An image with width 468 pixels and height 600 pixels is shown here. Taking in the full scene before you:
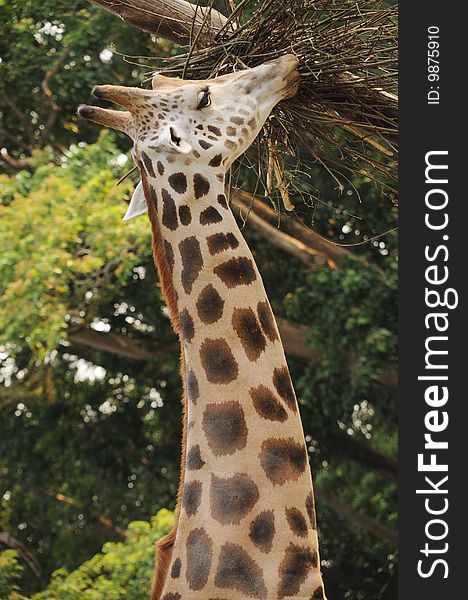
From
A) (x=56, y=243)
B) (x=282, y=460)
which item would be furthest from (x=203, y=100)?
(x=56, y=243)

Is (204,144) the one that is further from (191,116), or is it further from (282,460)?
(282,460)

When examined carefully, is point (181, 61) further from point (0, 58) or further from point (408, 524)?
point (0, 58)

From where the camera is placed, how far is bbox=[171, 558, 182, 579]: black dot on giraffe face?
211 centimetres

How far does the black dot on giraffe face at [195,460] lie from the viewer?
2.15 meters

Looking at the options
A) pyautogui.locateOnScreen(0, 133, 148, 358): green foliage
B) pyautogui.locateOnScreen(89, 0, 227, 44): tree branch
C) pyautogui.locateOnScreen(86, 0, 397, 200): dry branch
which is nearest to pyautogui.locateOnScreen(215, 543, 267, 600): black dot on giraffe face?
pyautogui.locateOnScreen(86, 0, 397, 200): dry branch

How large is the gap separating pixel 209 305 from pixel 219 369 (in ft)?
0.46

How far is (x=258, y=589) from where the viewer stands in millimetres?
2059

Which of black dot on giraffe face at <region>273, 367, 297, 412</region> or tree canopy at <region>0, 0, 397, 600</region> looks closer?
black dot on giraffe face at <region>273, 367, 297, 412</region>

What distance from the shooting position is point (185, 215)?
228 centimetres

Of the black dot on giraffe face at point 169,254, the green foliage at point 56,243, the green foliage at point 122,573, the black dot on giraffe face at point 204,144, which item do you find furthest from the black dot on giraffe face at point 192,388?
the green foliage at point 122,573

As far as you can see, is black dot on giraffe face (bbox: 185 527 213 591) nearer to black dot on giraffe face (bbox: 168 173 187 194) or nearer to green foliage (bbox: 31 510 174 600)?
black dot on giraffe face (bbox: 168 173 187 194)

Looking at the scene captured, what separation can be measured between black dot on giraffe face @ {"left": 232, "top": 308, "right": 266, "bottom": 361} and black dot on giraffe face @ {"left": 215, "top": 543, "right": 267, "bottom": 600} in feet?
1.30

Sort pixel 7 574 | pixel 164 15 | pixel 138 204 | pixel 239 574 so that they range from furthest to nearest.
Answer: pixel 7 574 → pixel 164 15 → pixel 138 204 → pixel 239 574

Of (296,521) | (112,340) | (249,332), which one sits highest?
(112,340)
